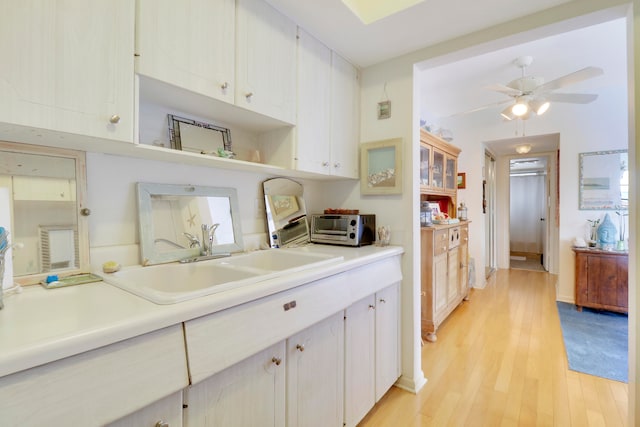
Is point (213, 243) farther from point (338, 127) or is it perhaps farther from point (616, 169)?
point (616, 169)

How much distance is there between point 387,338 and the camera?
179 centimetres

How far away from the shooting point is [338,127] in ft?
6.46

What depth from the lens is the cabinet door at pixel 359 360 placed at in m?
1.44

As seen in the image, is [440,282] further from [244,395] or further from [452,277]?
[244,395]

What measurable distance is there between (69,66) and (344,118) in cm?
149

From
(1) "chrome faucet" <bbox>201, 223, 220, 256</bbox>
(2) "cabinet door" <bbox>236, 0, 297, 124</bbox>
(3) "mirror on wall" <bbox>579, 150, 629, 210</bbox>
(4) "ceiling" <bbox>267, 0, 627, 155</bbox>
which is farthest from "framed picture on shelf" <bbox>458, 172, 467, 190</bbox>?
(1) "chrome faucet" <bbox>201, 223, 220, 256</bbox>

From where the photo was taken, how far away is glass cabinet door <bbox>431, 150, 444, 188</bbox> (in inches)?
122

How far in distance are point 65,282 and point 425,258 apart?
8.17ft

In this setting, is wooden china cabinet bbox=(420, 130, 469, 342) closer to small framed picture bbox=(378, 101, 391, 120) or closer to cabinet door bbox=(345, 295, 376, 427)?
small framed picture bbox=(378, 101, 391, 120)

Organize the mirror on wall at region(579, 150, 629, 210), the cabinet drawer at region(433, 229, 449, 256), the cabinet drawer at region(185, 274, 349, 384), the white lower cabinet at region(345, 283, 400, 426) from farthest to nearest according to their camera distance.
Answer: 1. the mirror on wall at region(579, 150, 629, 210)
2. the cabinet drawer at region(433, 229, 449, 256)
3. the white lower cabinet at region(345, 283, 400, 426)
4. the cabinet drawer at region(185, 274, 349, 384)

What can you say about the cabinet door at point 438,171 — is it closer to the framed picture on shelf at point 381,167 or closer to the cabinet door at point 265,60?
the framed picture on shelf at point 381,167

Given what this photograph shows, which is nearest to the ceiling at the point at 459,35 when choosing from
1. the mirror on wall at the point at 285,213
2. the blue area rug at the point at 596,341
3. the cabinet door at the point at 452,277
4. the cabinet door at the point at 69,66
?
the cabinet door at the point at 69,66

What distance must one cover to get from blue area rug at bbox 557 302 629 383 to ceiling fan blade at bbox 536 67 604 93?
→ 2182 mm

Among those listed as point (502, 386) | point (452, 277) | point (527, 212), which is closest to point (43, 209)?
point (502, 386)
